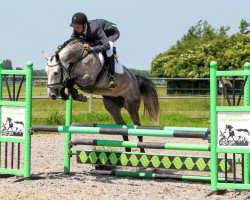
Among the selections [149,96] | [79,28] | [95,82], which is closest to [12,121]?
[95,82]

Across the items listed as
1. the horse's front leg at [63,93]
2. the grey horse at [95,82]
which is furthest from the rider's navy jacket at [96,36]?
the horse's front leg at [63,93]

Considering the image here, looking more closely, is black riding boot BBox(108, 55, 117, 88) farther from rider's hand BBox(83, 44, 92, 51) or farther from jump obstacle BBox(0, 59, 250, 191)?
jump obstacle BBox(0, 59, 250, 191)

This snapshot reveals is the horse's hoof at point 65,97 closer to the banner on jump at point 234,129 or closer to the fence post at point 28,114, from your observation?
the fence post at point 28,114

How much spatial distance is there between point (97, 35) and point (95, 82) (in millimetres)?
547

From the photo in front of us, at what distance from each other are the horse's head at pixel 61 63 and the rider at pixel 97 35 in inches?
5.1

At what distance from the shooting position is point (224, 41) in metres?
33.9

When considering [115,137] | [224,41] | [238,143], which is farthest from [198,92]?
[238,143]

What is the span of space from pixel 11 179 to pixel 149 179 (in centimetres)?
154

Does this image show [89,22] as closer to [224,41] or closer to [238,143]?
[238,143]

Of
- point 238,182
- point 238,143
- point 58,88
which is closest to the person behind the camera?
point 238,143

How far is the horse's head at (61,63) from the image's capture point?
7125mm

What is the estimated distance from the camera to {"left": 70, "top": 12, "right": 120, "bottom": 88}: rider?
24.2 ft

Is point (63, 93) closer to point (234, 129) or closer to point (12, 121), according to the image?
point (12, 121)

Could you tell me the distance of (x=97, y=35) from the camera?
299 inches
